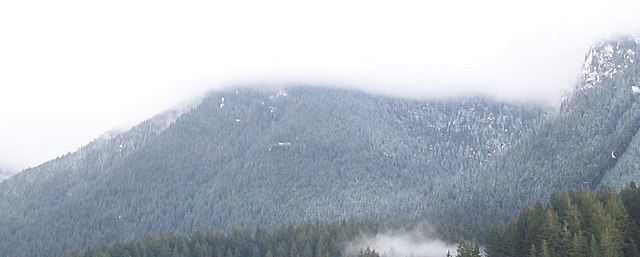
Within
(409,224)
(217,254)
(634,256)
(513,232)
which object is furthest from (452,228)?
(634,256)

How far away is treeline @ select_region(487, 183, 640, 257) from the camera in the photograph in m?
93.1

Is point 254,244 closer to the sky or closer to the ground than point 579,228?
closer to the ground

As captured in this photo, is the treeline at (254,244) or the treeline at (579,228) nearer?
the treeline at (579,228)

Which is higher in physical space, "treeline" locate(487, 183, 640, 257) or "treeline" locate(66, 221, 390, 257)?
"treeline" locate(487, 183, 640, 257)

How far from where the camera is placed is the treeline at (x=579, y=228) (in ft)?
305

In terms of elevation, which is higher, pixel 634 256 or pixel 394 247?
pixel 634 256

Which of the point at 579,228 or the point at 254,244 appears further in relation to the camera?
the point at 254,244

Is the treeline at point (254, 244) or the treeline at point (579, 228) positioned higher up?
the treeline at point (579, 228)

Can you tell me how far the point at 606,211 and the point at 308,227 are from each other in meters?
89.5

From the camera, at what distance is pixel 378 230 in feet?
586

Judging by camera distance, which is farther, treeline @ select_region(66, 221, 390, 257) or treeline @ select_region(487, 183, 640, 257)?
treeline @ select_region(66, 221, 390, 257)

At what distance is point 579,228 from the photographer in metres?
96.6

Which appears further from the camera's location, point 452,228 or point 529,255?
point 452,228

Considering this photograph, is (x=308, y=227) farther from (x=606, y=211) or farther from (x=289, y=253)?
(x=606, y=211)
